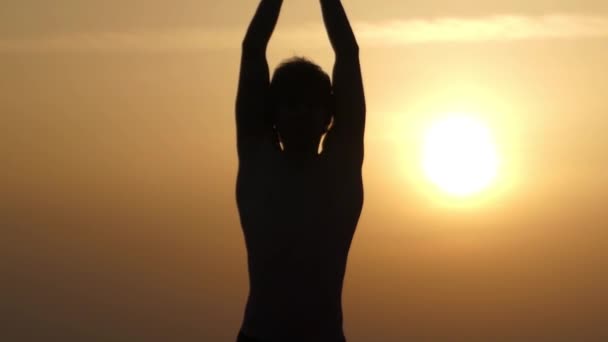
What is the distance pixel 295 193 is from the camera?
3.08 meters

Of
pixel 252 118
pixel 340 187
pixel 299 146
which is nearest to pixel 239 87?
pixel 252 118

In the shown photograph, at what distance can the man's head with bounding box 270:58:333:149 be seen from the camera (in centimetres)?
307

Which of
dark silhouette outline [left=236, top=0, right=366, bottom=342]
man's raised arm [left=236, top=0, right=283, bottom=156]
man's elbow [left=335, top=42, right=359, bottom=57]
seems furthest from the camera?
man's elbow [left=335, top=42, right=359, bottom=57]

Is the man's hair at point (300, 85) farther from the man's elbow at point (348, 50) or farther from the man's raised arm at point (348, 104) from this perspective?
the man's elbow at point (348, 50)

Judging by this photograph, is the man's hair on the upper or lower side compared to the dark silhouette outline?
upper

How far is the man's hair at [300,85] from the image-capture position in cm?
308

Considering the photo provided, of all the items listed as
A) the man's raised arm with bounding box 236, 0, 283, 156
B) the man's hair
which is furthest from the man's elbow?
the man's raised arm with bounding box 236, 0, 283, 156

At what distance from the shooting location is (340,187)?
10.3ft

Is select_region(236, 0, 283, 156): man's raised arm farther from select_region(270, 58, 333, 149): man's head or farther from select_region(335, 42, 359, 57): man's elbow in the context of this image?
select_region(335, 42, 359, 57): man's elbow

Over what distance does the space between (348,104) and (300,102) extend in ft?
0.87

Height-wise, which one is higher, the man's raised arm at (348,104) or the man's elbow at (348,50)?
the man's elbow at (348,50)

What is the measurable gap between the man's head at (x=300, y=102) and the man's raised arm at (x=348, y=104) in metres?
0.07

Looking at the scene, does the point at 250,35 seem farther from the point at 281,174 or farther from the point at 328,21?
the point at 281,174

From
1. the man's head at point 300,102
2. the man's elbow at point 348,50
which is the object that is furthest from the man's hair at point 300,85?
the man's elbow at point 348,50
